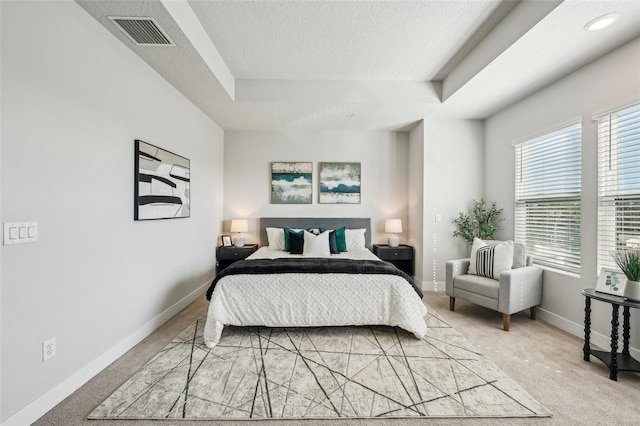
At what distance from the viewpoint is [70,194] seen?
1.86m

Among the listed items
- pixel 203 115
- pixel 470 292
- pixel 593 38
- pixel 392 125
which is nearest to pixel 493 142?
pixel 392 125

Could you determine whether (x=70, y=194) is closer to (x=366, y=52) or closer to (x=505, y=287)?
(x=366, y=52)

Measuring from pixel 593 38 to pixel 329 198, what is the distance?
3.48 m

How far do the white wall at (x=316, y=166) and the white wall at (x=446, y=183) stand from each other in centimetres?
67

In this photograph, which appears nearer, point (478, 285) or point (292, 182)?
point (478, 285)

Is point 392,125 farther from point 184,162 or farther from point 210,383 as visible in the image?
point 210,383

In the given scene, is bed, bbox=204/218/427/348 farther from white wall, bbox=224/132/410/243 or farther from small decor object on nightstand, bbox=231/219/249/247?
white wall, bbox=224/132/410/243

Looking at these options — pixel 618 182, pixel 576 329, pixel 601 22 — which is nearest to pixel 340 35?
pixel 601 22

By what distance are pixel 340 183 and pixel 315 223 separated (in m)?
0.82

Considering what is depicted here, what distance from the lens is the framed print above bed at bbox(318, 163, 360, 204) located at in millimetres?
4812

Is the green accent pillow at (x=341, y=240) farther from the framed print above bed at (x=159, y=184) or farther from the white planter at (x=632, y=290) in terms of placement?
the white planter at (x=632, y=290)

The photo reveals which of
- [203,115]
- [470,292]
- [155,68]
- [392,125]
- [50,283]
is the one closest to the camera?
[50,283]

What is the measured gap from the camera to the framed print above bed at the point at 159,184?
99.6 inches

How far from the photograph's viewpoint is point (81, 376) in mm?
1936
